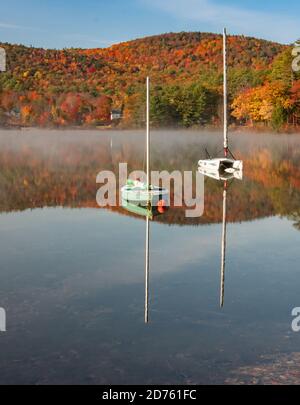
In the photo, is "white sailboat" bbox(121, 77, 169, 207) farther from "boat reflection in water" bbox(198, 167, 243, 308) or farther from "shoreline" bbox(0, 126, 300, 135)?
"shoreline" bbox(0, 126, 300, 135)

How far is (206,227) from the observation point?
16016 millimetres

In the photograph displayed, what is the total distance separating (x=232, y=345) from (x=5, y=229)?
9646 mm

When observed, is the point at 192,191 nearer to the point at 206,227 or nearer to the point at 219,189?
the point at 219,189

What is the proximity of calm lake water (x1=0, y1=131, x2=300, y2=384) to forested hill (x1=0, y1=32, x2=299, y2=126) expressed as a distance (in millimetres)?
52894

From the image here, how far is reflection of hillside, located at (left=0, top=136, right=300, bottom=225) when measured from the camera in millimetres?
18391

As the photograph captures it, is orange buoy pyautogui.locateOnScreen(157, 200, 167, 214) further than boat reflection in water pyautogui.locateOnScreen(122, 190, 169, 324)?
Yes

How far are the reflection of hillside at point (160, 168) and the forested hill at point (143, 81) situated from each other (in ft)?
118

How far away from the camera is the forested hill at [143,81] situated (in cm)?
8078

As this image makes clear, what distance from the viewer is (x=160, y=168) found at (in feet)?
101

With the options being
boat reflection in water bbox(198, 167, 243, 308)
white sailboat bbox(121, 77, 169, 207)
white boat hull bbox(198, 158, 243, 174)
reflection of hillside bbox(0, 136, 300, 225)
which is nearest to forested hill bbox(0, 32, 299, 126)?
reflection of hillside bbox(0, 136, 300, 225)

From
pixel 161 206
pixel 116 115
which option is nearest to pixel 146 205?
pixel 161 206

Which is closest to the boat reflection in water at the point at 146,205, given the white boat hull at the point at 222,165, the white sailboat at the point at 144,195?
the white sailboat at the point at 144,195

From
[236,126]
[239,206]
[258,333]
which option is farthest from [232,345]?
[236,126]

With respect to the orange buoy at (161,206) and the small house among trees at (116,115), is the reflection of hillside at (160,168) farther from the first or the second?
the small house among trees at (116,115)
